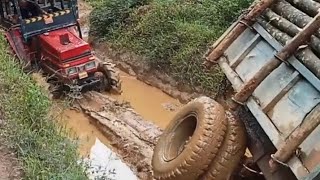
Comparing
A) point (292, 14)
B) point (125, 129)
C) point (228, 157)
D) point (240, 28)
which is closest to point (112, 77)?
point (125, 129)

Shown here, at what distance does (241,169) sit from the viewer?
692cm

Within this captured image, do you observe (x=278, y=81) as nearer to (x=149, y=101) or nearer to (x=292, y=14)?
(x=292, y=14)

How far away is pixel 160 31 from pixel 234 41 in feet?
19.6

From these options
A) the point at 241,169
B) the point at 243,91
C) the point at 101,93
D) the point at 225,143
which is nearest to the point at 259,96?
the point at 243,91

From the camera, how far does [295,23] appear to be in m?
6.40

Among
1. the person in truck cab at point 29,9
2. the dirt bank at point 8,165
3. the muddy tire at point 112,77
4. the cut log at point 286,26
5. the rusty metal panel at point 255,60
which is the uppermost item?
the cut log at point 286,26

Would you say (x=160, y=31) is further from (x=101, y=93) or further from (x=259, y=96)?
(x=259, y=96)

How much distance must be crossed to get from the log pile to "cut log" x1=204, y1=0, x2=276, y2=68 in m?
0.08

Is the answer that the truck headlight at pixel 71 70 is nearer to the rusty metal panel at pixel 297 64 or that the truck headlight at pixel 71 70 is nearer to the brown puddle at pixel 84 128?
the brown puddle at pixel 84 128

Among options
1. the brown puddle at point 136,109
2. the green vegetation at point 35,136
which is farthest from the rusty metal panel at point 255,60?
the brown puddle at point 136,109

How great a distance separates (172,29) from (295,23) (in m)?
6.70

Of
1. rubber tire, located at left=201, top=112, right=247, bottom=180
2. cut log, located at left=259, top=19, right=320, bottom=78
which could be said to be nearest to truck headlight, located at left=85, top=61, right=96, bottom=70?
rubber tire, located at left=201, top=112, right=247, bottom=180

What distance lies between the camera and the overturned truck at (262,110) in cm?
522

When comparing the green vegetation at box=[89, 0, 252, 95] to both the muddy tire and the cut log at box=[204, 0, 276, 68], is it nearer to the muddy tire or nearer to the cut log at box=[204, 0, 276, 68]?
the muddy tire
